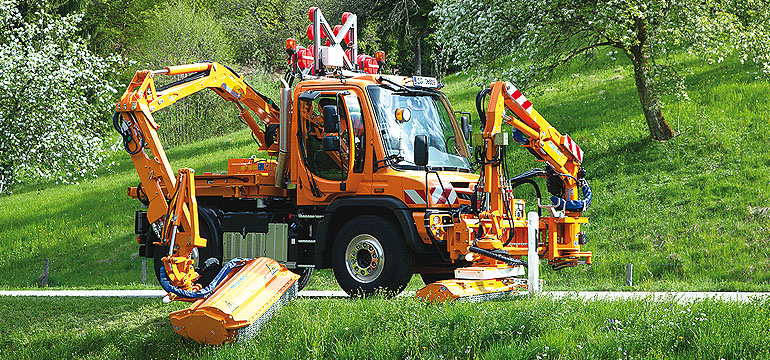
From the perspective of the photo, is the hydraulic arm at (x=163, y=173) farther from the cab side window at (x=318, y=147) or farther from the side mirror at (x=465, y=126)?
the side mirror at (x=465, y=126)

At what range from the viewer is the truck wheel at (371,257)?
37.9 feet

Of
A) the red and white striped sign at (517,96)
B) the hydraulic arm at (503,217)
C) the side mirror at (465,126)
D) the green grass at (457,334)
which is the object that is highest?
the red and white striped sign at (517,96)

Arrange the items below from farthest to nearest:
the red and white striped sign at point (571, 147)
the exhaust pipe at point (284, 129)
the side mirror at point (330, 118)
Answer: the exhaust pipe at point (284, 129) → the red and white striped sign at point (571, 147) → the side mirror at point (330, 118)

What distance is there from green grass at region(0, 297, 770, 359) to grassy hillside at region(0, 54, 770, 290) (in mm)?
6068

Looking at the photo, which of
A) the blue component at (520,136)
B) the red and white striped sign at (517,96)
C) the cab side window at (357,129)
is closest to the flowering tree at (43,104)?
the cab side window at (357,129)

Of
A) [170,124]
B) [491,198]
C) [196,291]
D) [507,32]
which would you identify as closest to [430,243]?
[491,198]

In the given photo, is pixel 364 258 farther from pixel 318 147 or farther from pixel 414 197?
pixel 318 147

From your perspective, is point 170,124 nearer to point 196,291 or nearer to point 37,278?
point 37,278

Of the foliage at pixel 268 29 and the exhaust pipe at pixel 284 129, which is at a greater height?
the foliage at pixel 268 29

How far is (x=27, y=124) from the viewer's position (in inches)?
902

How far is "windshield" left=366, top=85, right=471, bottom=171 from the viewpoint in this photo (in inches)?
470

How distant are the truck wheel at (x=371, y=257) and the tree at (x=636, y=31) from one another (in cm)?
1125

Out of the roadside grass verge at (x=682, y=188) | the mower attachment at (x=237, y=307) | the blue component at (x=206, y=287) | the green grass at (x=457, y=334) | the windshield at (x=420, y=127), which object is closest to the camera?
the green grass at (x=457, y=334)

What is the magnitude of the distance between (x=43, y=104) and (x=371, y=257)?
49.7ft
